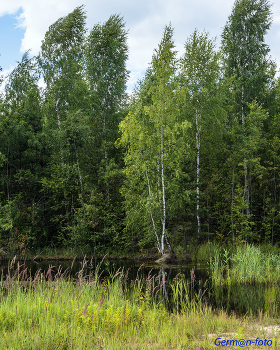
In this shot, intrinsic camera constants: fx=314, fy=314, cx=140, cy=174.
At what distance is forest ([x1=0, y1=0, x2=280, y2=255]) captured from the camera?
56.7ft

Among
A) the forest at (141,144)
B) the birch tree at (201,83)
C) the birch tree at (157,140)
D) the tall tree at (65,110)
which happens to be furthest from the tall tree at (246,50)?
the tall tree at (65,110)

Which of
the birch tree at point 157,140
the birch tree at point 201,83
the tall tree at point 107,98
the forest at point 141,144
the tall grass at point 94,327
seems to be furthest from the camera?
the tall tree at point 107,98

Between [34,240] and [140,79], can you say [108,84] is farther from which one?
[34,240]

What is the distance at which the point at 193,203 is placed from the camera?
17.5m

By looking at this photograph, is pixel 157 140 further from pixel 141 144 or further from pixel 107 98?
pixel 107 98

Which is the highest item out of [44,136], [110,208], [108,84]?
[108,84]

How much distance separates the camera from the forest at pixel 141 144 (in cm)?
1728

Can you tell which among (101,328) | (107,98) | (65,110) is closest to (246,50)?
(107,98)

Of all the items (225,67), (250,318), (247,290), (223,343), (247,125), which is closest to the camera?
(223,343)

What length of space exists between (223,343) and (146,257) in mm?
14595

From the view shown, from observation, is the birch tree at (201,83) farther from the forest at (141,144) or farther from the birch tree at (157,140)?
the birch tree at (157,140)

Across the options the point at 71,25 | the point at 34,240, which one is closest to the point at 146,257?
the point at 34,240

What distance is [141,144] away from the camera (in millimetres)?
16453

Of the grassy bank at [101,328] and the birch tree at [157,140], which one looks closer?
the grassy bank at [101,328]
